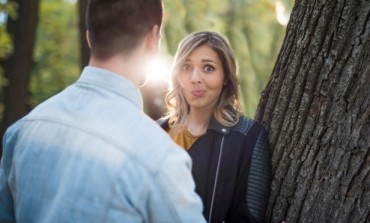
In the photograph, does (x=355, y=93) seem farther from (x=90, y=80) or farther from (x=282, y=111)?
(x=90, y=80)

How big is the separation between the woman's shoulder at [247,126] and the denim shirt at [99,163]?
1.04 m

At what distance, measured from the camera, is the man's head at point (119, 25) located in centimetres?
194

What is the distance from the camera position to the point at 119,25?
77.2 inches

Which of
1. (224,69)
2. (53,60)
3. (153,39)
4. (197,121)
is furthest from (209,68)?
(53,60)

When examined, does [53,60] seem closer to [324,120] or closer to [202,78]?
[202,78]

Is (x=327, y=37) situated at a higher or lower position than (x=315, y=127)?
higher

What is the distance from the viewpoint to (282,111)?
293cm

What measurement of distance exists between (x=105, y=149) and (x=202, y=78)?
4.39ft

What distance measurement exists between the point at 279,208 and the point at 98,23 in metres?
1.31

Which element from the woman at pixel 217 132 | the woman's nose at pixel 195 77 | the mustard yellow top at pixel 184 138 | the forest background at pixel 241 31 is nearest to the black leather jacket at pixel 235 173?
the woman at pixel 217 132

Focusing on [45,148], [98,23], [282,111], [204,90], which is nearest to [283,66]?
[282,111]

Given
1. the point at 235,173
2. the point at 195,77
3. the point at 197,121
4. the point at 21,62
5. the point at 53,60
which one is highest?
the point at 195,77

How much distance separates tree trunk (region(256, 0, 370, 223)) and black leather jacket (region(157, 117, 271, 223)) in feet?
0.26

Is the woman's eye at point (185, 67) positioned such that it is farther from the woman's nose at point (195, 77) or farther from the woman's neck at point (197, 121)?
the woman's neck at point (197, 121)
